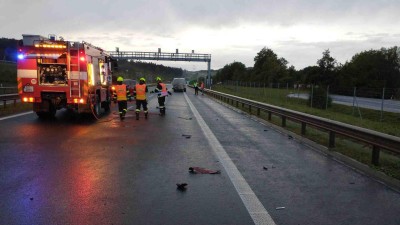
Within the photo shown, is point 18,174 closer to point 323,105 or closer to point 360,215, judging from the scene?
point 360,215

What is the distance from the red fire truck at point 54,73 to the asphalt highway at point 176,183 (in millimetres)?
3790

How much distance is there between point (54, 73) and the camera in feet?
51.7

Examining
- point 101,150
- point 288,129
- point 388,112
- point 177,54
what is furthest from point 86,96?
point 177,54

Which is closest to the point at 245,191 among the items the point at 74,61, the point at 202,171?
the point at 202,171

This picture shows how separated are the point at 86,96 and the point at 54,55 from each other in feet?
5.96

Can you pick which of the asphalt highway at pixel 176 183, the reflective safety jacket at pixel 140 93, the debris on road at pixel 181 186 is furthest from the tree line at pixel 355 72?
the debris on road at pixel 181 186

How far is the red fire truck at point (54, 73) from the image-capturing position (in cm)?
1534

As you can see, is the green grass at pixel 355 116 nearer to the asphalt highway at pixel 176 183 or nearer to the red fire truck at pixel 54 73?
the asphalt highway at pixel 176 183

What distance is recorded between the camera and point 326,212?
5.52 meters

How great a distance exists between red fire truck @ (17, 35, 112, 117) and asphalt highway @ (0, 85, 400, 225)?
12.4 ft

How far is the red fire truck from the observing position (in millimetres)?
15336

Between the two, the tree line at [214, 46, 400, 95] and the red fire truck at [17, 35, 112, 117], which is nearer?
the red fire truck at [17, 35, 112, 117]

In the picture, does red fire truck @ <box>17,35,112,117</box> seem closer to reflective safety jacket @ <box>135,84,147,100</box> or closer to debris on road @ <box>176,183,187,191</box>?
reflective safety jacket @ <box>135,84,147,100</box>

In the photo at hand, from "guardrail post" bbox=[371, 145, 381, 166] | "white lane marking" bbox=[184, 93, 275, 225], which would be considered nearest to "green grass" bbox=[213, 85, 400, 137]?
"guardrail post" bbox=[371, 145, 381, 166]
